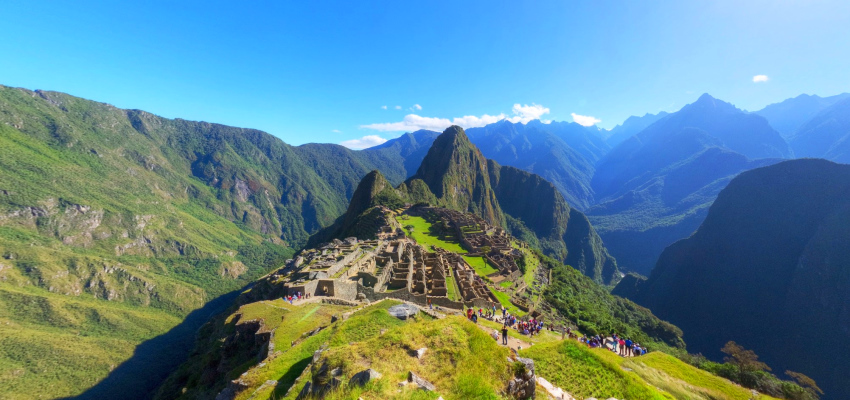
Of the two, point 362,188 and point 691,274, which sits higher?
point 362,188

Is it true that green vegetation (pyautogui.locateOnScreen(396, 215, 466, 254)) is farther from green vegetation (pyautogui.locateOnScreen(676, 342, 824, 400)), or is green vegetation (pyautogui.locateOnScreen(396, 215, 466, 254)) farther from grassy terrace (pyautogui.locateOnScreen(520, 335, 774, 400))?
grassy terrace (pyautogui.locateOnScreen(520, 335, 774, 400))

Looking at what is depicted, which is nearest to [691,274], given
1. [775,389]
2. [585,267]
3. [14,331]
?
[585,267]

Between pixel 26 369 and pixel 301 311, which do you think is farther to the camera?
pixel 26 369

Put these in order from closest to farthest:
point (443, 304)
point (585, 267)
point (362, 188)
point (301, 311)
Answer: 1. point (301, 311)
2. point (443, 304)
3. point (362, 188)
4. point (585, 267)

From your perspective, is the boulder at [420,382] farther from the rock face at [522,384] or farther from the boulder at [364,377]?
the rock face at [522,384]

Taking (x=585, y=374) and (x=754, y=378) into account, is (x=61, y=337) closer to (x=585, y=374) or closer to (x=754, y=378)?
(x=585, y=374)

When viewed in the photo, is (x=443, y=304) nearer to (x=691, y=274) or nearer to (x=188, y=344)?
(x=188, y=344)

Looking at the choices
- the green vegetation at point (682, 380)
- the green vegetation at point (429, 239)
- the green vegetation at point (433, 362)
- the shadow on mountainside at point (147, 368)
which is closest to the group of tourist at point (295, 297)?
the green vegetation at point (433, 362)
